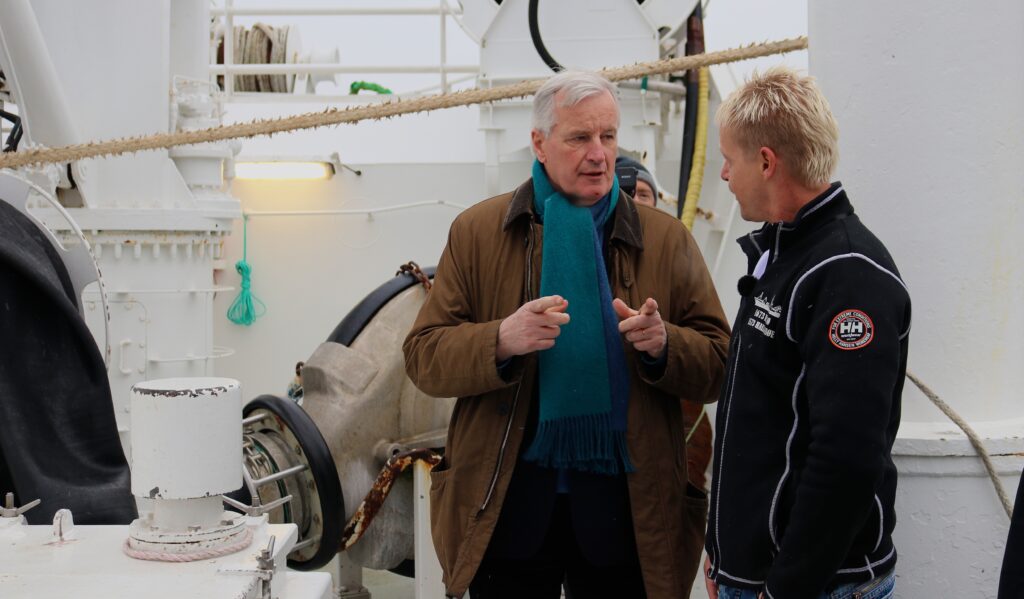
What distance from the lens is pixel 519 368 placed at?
2.15 m

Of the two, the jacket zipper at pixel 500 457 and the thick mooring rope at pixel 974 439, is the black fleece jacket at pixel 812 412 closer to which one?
the thick mooring rope at pixel 974 439

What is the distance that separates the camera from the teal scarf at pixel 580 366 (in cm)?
213

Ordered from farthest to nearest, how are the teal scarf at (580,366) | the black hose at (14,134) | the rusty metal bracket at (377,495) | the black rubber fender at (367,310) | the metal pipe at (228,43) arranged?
the metal pipe at (228,43) < the black hose at (14,134) < the black rubber fender at (367,310) < the rusty metal bracket at (377,495) < the teal scarf at (580,366)

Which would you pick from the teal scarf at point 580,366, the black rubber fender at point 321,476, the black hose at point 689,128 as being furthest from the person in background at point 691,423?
the black hose at point 689,128

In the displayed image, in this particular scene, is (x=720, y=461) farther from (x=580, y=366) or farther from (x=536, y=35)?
(x=536, y=35)

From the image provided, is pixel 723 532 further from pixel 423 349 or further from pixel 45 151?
pixel 45 151

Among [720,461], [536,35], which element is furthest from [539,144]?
[536,35]

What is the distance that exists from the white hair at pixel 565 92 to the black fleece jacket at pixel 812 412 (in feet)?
1.81

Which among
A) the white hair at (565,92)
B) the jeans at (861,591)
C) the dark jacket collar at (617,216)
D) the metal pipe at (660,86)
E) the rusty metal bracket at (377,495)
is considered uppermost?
the metal pipe at (660,86)

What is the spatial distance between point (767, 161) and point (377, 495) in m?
2.02

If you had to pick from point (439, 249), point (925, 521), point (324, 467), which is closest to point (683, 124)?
point (439, 249)

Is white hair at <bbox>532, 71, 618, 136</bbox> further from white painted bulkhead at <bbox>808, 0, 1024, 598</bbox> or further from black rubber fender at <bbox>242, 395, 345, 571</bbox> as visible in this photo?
black rubber fender at <bbox>242, 395, 345, 571</bbox>

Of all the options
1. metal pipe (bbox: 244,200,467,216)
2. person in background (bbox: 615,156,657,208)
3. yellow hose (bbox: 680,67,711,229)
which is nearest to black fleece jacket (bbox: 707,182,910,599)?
person in background (bbox: 615,156,657,208)

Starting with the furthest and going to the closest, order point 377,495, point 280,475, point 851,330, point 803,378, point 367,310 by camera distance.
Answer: point 367,310
point 377,495
point 280,475
point 803,378
point 851,330
